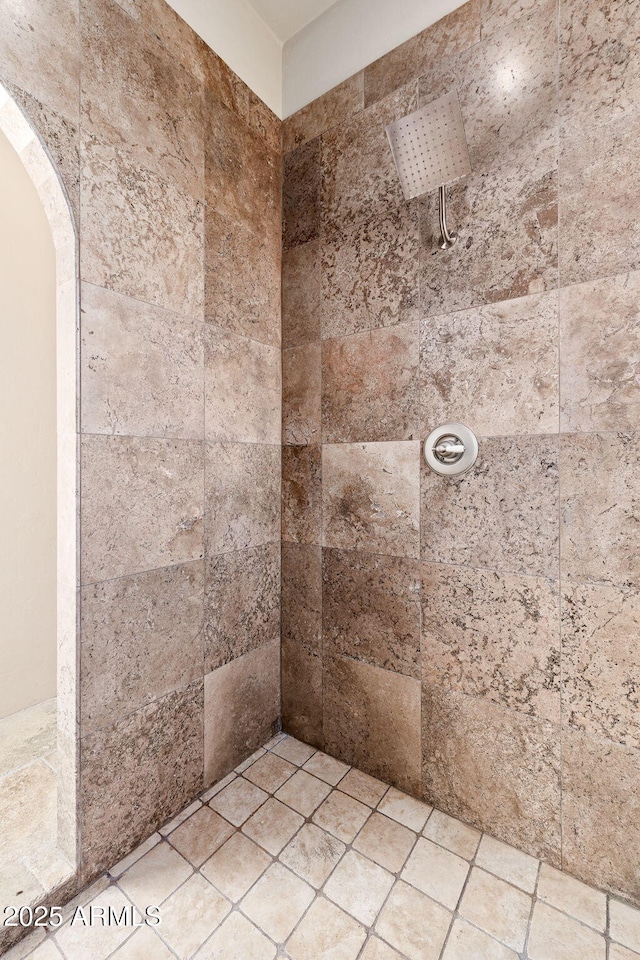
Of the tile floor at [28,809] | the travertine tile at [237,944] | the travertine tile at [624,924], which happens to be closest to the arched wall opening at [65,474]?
the tile floor at [28,809]

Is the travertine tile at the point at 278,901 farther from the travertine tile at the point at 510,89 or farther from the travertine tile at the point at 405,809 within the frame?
the travertine tile at the point at 510,89

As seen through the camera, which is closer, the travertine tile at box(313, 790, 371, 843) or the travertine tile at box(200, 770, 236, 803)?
the travertine tile at box(313, 790, 371, 843)

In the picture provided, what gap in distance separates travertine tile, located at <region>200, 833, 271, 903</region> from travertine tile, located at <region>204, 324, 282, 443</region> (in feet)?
3.63

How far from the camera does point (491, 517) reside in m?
1.10

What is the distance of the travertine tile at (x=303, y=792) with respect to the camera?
1227 mm

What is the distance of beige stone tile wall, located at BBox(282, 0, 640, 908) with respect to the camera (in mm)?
955

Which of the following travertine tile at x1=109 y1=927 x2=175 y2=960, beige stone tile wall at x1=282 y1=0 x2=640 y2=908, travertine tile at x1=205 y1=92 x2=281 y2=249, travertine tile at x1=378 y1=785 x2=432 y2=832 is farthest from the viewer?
travertine tile at x1=205 y1=92 x2=281 y2=249

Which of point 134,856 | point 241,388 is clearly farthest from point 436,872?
point 241,388

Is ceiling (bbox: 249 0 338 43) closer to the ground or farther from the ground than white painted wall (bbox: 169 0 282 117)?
farther from the ground

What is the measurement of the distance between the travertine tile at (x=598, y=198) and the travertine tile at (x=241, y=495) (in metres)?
1.00

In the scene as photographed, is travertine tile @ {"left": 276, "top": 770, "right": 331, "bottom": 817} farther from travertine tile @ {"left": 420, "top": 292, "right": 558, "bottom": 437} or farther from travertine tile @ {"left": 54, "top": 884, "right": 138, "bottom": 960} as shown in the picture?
travertine tile @ {"left": 420, "top": 292, "right": 558, "bottom": 437}

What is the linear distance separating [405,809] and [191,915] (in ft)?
1.99

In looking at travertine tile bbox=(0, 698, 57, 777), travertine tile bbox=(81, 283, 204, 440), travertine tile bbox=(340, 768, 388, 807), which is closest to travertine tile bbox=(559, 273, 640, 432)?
travertine tile bbox=(81, 283, 204, 440)

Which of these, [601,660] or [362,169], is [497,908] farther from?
[362,169]
